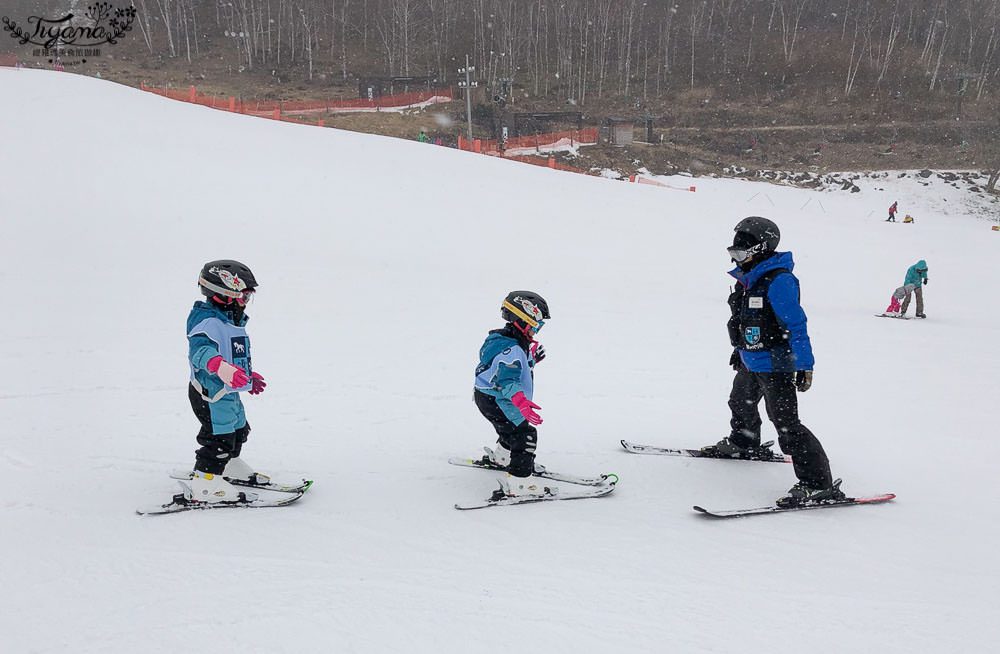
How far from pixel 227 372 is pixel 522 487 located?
7.14 feet

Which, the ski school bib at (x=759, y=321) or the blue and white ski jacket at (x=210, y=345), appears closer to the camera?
the blue and white ski jacket at (x=210, y=345)

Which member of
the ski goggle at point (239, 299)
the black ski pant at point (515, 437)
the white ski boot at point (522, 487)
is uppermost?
the ski goggle at point (239, 299)

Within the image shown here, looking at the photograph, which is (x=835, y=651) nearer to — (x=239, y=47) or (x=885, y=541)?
(x=885, y=541)

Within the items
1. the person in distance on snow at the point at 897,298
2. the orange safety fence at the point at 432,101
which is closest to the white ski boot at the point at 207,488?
the person in distance on snow at the point at 897,298

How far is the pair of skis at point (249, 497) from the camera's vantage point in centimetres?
412

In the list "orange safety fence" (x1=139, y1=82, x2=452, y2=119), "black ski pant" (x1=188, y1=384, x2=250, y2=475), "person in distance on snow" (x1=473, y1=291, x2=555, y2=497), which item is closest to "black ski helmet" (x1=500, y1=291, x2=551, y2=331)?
"person in distance on snow" (x1=473, y1=291, x2=555, y2=497)

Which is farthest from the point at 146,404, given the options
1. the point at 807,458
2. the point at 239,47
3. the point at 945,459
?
the point at 239,47

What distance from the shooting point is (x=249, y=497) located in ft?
14.3

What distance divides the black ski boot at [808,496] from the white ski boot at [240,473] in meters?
3.88

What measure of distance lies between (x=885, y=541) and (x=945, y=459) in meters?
2.36

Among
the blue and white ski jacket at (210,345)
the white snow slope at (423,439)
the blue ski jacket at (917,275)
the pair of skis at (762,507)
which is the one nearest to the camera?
the white snow slope at (423,439)

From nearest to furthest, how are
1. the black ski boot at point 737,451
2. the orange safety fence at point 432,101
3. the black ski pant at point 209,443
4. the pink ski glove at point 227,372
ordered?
1. the pink ski glove at point 227,372
2. the black ski pant at point 209,443
3. the black ski boot at point 737,451
4. the orange safety fence at point 432,101

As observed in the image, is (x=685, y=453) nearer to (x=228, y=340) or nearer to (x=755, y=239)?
(x=755, y=239)

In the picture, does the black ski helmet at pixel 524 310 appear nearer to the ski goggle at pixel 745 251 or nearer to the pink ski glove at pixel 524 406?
the pink ski glove at pixel 524 406
